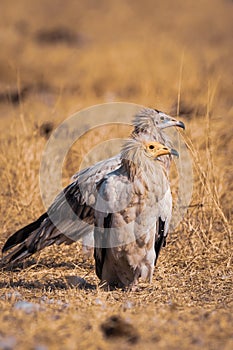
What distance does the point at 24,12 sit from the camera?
25.6m

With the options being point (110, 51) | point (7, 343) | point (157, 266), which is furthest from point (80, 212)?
point (110, 51)

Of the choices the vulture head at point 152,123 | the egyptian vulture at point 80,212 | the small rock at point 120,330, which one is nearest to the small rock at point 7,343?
the small rock at point 120,330

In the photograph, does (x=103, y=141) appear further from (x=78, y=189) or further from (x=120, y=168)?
(x=120, y=168)

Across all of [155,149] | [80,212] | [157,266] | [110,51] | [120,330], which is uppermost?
[155,149]

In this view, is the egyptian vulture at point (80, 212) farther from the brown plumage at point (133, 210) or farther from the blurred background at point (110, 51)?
the blurred background at point (110, 51)

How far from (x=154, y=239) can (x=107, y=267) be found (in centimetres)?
41

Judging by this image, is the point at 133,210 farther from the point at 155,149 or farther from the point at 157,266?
the point at 157,266

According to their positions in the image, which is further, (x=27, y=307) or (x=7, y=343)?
(x=27, y=307)

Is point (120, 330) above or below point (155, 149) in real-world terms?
below

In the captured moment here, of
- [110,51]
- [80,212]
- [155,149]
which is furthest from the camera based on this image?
[110,51]

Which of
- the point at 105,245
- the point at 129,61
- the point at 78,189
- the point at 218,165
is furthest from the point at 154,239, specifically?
the point at 129,61

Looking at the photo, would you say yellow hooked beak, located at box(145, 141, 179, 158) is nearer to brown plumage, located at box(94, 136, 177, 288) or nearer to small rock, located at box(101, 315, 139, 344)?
brown plumage, located at box(94, 136, 177, 288)

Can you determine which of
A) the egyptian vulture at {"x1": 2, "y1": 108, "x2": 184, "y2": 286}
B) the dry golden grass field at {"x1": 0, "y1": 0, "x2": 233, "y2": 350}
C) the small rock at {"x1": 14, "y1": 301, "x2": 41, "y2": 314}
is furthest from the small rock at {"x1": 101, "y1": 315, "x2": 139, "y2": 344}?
the egyptian vulture at {"x1": 2, "y1": 108, "x2": 184, "y2": 286}

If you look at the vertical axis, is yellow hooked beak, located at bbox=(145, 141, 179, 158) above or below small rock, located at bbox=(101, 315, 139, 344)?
above
